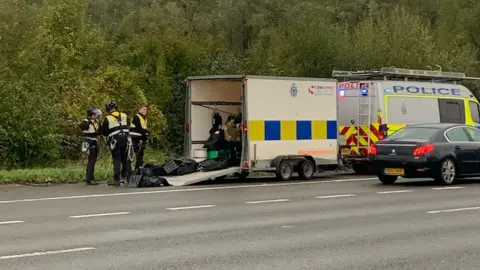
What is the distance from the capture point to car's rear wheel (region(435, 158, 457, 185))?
18.6 meters

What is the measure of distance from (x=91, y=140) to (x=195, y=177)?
2.49 m

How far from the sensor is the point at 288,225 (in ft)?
39.2

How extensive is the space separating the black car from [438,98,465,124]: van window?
452cm

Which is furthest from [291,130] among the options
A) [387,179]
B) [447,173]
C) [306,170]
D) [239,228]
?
[239,228]

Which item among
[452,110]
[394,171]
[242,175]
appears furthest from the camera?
[452,110]

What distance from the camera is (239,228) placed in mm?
11586

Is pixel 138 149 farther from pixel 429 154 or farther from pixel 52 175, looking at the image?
pixel 429 154

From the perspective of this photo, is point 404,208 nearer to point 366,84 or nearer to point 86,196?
point 86,196

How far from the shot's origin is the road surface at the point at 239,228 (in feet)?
30.0

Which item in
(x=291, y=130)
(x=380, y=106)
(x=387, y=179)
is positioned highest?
(x=380, y=106)

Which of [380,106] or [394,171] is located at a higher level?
[380,106]

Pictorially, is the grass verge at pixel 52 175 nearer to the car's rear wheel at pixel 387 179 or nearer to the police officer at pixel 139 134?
the police officer at pixel 139 134

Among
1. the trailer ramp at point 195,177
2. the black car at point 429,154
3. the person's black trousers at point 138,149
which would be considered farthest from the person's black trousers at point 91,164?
the black car at point 429,154

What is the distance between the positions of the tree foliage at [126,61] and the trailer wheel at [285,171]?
20.5 feet
